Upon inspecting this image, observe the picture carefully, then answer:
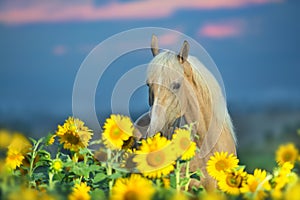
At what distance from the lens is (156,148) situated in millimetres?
2514

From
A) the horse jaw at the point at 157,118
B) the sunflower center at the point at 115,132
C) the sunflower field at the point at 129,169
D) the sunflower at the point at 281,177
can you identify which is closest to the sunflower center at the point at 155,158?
the sunflower field at the point at 129,169

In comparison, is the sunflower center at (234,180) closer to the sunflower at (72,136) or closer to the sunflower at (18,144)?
the sunflower at (72,136)

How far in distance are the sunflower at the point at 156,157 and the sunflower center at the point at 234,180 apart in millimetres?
289

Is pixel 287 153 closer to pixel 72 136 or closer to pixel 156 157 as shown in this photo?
pixel 156 157

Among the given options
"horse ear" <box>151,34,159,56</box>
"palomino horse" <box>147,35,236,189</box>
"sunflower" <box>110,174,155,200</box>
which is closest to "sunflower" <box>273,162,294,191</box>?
"sunflower" <box>110,174,155,200</box>

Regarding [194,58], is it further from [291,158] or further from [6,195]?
[6,195]

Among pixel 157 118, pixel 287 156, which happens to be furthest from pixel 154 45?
pixel 287 156

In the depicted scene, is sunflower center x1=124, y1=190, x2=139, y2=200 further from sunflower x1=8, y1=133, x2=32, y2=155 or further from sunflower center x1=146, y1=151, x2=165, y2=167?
sunflower x1=8, y1=133, x2=32, y2=155

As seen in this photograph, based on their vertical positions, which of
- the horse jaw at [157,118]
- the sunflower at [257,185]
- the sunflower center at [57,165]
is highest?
the horse jaw at [157,118]

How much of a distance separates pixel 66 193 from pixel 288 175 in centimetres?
93

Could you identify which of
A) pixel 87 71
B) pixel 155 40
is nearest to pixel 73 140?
pixel 87 71

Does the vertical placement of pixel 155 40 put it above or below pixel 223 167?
above

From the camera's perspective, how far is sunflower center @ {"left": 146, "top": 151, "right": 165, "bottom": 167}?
2521 millimetres

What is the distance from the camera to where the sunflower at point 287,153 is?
2887 mm
